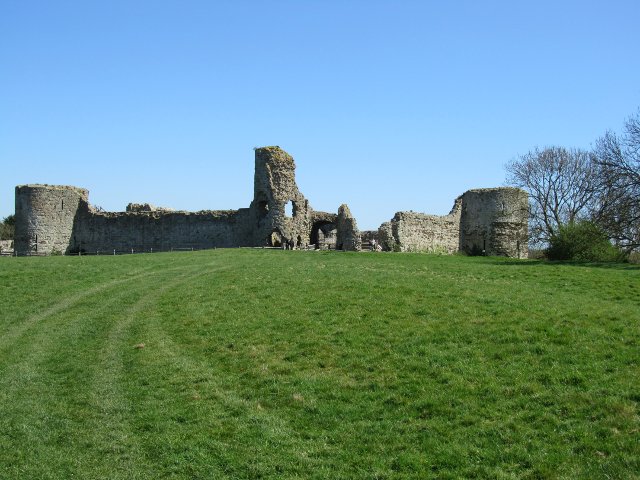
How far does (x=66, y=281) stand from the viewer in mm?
24109

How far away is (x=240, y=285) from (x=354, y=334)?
8.16 metres

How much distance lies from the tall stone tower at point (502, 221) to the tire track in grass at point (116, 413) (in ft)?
97.0

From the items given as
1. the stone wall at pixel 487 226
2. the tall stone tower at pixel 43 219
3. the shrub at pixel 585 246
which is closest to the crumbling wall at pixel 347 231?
the stone wall at pixel 487 226

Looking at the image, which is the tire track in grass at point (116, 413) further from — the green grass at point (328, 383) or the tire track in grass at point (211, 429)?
the tire track in grass at point (211, 429)

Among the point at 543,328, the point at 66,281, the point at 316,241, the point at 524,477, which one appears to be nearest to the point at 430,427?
the point at 524,477

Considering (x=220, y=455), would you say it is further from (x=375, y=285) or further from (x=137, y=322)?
(x=375, y=285)

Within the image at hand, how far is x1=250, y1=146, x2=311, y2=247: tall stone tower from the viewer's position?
43031 millimetres

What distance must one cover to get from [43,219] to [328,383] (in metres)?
38.9

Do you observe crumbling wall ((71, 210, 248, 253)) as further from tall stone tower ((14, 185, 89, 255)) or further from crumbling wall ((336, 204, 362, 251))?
crumbling wall ((336, 204, 362, 251))

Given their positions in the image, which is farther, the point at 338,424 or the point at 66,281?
the point at 66,281

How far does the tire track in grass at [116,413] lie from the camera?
9.33 meters

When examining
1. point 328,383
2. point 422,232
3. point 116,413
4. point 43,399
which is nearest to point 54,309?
point 43,399

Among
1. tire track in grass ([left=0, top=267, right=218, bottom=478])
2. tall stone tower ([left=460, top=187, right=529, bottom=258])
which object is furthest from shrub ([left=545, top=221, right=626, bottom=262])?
tire track in grass ([left=0, top=267, right=218, bottom=478])

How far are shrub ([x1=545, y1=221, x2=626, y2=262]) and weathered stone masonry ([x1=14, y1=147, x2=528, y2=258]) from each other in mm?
6971
